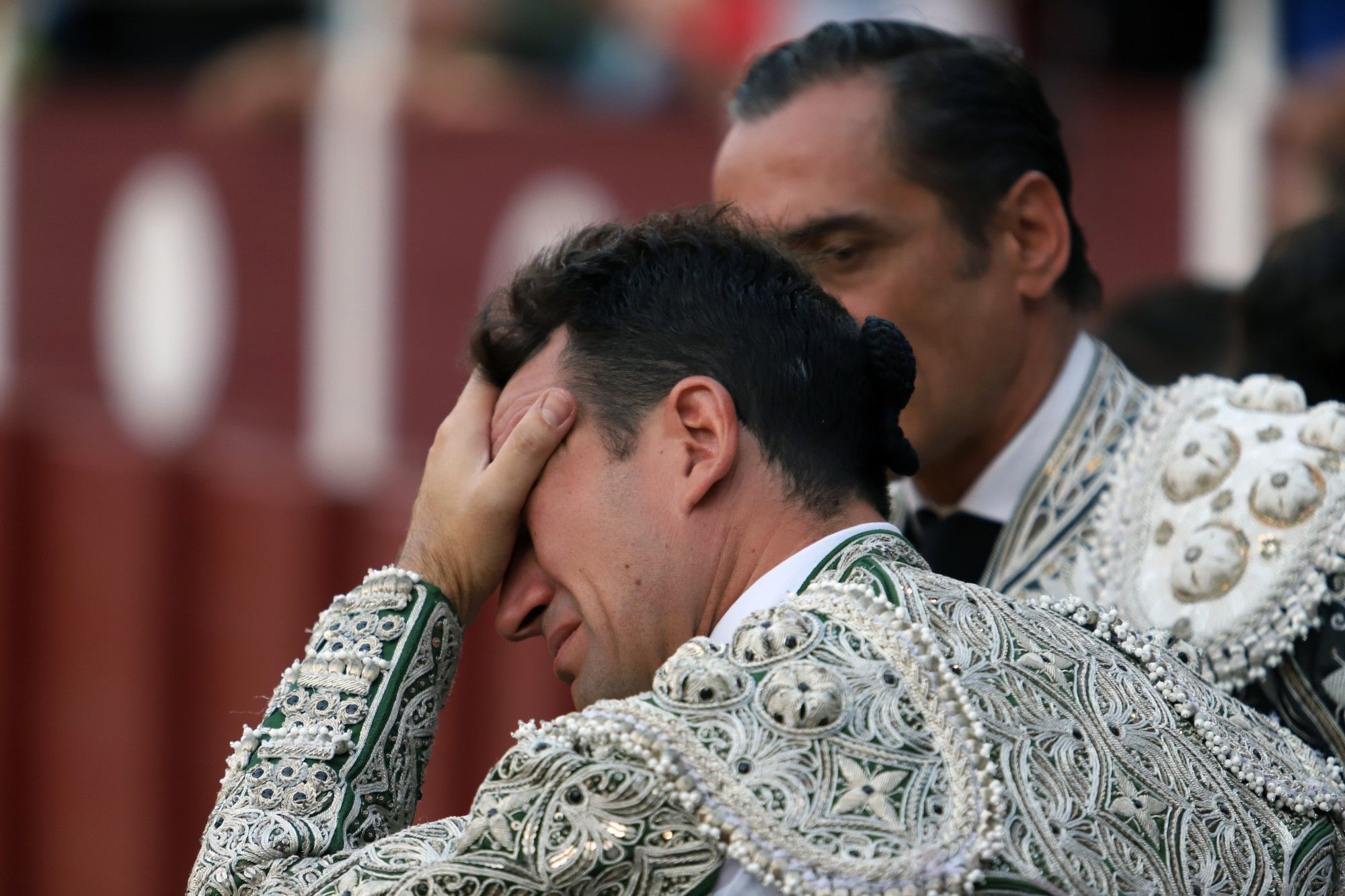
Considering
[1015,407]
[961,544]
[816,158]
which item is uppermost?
[816,158]

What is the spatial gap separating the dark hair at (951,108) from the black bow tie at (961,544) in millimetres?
361

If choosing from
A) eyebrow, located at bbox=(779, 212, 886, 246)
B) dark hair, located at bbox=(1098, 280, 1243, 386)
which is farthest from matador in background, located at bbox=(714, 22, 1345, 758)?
dark hair, located at bbox=(1098, 280, 1243, 386)

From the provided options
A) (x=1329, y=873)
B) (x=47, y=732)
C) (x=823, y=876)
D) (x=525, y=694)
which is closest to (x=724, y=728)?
(x=823, y=876)

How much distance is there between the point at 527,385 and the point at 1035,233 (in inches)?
41.8

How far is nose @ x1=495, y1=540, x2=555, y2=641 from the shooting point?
2.03 metres

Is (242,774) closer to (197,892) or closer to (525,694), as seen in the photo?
(197,892)

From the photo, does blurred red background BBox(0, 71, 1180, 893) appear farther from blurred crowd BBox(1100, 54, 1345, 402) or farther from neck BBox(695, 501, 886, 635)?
neck BBox(695, 501, 886, 635)

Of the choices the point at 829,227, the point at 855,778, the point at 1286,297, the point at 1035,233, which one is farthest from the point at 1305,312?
the point at 855,778

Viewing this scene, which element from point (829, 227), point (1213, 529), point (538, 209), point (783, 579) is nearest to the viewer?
point (783, 579)

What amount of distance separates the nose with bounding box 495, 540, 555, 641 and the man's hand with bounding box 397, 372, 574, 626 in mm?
20

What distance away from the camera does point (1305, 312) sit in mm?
2889

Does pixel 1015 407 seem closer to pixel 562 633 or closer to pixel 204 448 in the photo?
pixel 562 633

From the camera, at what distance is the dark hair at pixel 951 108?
2.76 m

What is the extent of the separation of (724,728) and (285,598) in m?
5.36
